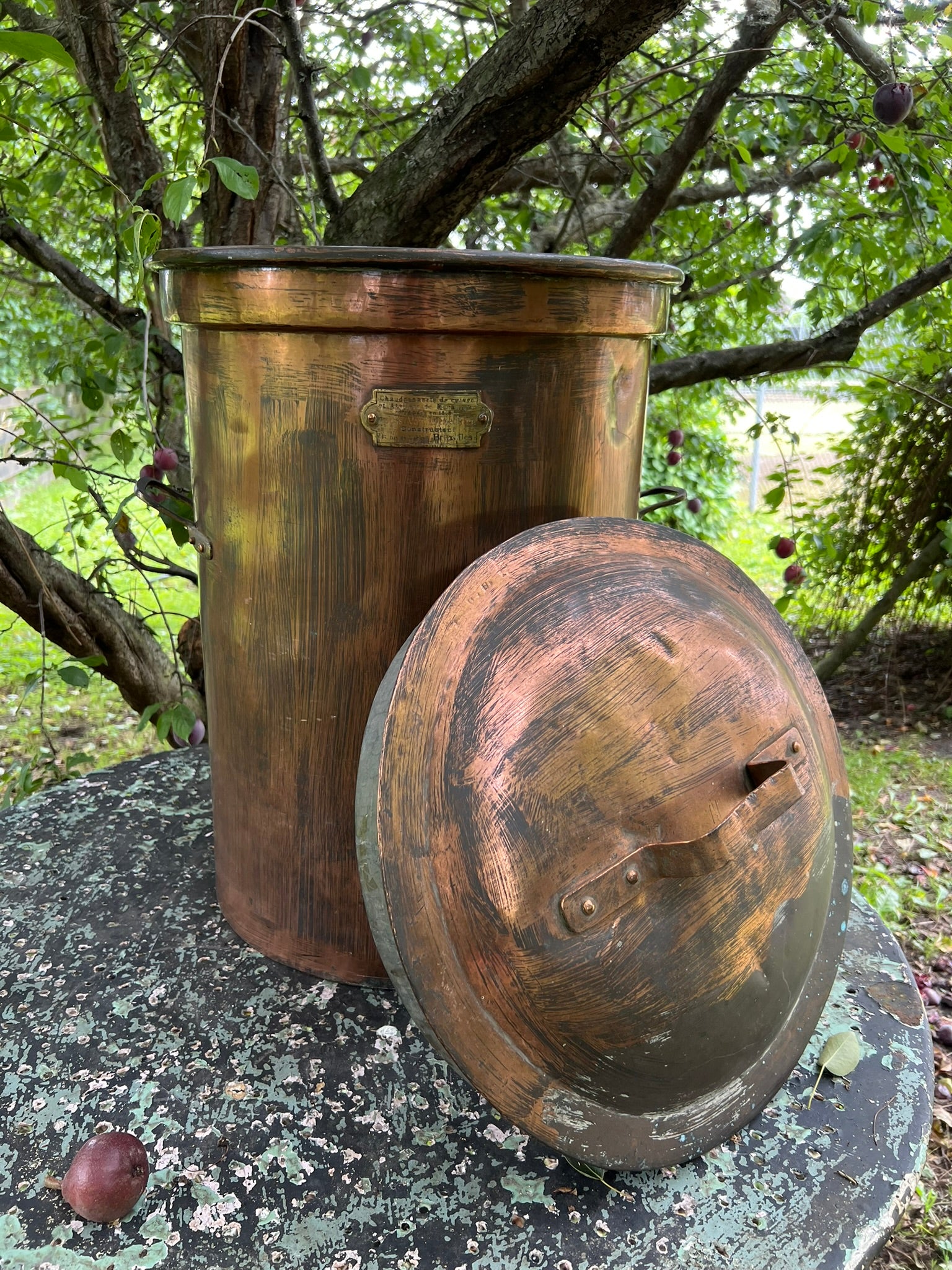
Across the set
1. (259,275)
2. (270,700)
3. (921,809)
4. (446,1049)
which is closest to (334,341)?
(259,275)

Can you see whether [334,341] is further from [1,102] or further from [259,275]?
[1,102]

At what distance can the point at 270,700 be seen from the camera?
5.36 feet

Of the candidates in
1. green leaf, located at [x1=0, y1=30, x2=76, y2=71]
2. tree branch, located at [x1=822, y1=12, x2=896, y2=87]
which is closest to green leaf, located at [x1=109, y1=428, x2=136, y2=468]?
green leaf, located at [x1=0, y1=30, x2=76, y2=71]

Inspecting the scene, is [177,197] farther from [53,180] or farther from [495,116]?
[53,180]

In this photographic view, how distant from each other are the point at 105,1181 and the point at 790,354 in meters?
2.81

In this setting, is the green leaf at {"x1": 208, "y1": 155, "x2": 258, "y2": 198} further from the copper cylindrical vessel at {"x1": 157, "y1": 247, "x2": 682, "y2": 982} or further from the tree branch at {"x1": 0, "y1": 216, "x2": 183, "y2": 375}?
the tree branch at {"x1": 0, "y1": 216, "x2": 183, "y2": 375}

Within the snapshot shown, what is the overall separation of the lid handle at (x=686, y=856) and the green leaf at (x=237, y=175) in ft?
4.33

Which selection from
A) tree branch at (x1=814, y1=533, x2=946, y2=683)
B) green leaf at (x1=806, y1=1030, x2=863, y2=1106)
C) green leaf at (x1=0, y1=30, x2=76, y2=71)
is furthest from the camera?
tree branch at (x1=814, y1=533, x2=946, y2=683)

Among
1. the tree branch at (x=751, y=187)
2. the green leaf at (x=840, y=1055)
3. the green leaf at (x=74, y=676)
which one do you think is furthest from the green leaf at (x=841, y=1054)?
the tree branch at (x=751, y=187)

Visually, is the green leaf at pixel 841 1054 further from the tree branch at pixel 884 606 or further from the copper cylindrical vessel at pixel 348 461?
the tree branch at pixel 884 606

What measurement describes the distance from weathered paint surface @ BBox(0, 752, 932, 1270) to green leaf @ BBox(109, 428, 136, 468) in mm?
1242

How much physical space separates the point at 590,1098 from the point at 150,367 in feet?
7.93

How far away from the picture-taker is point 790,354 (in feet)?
10.1

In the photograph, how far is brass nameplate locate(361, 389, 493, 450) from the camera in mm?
1429
